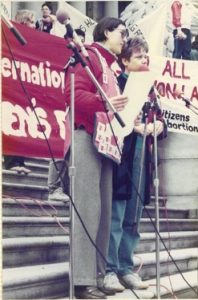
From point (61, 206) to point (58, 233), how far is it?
174mm

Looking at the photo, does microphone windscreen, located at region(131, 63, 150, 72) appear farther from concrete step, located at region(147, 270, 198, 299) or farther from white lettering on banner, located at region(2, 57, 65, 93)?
concrete step, located at region(147, 270, 198, 299)

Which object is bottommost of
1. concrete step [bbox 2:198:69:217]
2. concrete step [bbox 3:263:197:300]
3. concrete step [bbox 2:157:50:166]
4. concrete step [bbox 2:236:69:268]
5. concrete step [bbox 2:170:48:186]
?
concrete step [bbox 3:263:197:300]

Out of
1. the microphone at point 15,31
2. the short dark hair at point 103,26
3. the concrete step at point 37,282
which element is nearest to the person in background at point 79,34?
the short dark hair at point 103,26

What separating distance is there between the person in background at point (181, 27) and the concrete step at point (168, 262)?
142cm

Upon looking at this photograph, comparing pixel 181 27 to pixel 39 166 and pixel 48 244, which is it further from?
pixel 48 244

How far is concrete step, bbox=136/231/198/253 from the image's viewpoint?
405 cm

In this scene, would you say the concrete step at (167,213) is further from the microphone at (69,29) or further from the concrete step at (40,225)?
the microphone at (69,29)

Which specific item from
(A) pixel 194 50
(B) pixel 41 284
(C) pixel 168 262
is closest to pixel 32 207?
(B) pixel 41 284

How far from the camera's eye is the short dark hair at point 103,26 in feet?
13.1

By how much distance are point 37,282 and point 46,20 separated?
1697mm

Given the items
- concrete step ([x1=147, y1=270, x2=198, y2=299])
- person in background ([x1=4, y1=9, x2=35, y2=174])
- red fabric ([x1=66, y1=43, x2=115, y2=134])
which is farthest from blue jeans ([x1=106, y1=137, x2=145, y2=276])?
person in background ([x1=4, y1=9, x2=35, y2=174])

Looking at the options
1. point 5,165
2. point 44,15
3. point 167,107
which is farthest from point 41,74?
point 167,107

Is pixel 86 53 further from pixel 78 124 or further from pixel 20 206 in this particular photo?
pixel 20 206

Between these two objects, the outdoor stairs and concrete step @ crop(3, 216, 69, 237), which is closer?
the outdoor stairs
